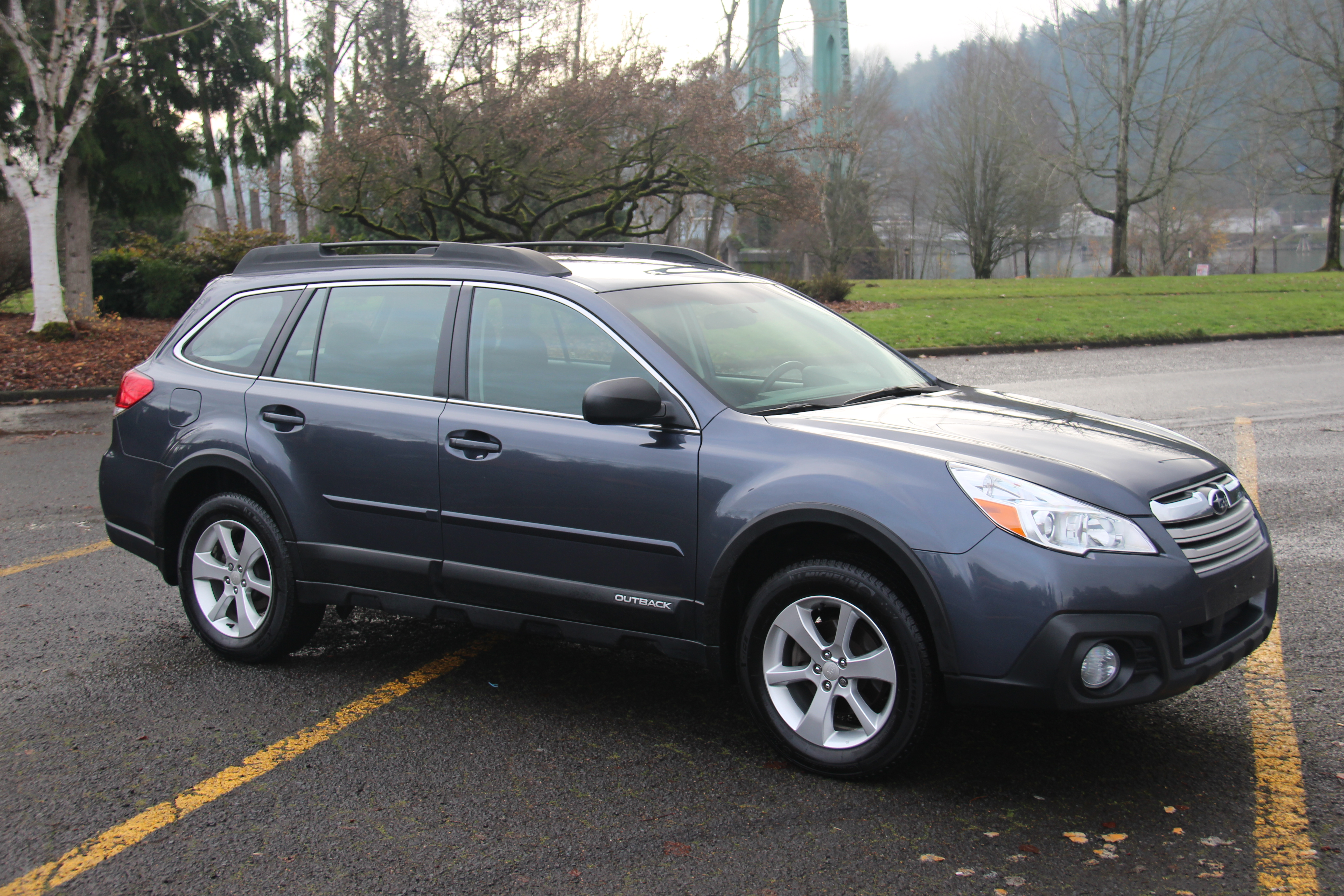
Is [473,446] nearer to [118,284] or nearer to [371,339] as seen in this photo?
[371,339]

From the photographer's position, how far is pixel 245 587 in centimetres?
487

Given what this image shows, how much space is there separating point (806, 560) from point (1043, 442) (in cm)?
89

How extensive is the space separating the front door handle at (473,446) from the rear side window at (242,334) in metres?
1.28

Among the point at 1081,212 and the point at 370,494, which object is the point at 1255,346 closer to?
the point at 370,494

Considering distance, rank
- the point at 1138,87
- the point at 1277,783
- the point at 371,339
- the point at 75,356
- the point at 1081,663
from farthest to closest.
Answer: the point at 1138,87 < the point at 75,356 < the point at 371,339 < the point at 1277,783 < the point at 1081,663

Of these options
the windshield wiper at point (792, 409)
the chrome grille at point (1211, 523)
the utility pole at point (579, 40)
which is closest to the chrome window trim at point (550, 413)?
the windshield wiper at point (792, 409)

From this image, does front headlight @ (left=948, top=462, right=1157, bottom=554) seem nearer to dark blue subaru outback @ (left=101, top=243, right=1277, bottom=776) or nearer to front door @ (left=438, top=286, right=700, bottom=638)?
dark blue subaru outback @ (left=101, top=243, right=1277, bottom=776)

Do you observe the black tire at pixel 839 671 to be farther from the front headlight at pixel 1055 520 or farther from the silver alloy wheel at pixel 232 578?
the silver alloy wheel at pixel 232 578

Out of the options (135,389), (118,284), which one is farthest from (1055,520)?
(118,284)

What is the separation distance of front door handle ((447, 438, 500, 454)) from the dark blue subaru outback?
2 cm

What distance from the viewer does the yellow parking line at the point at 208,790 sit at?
312cm

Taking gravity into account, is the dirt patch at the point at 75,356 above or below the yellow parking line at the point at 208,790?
above

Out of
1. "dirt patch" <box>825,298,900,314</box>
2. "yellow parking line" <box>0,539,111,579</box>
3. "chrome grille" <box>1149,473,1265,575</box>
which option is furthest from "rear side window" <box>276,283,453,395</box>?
"dirt patch" <box>825,298,900,314</box>

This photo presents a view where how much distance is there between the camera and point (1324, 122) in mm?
43969
